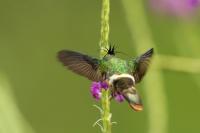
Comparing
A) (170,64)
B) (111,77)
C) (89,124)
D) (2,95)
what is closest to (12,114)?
(2,95)

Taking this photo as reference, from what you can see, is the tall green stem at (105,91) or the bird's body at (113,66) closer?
the tall green stem at (105,91)

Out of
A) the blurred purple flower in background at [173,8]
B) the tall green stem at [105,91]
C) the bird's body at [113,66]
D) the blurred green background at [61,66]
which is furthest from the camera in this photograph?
the blurred green background at [61,66]

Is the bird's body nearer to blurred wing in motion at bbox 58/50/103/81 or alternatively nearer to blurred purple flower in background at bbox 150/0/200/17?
blurred wing in motion at bbox 58/50/103/81

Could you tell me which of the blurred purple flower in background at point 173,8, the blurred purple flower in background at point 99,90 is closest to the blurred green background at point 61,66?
the blurred purple flower in background at point 173,8

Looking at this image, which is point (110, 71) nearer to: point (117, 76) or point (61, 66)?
point (117, 76)

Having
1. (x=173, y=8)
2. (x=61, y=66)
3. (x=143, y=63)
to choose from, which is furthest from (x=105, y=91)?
(x=61, y=66)

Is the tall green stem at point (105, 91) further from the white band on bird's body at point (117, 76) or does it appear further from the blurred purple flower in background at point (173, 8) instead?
the blurred purple flower in background at point (173, 8)

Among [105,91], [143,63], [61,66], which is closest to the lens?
[105,91]
